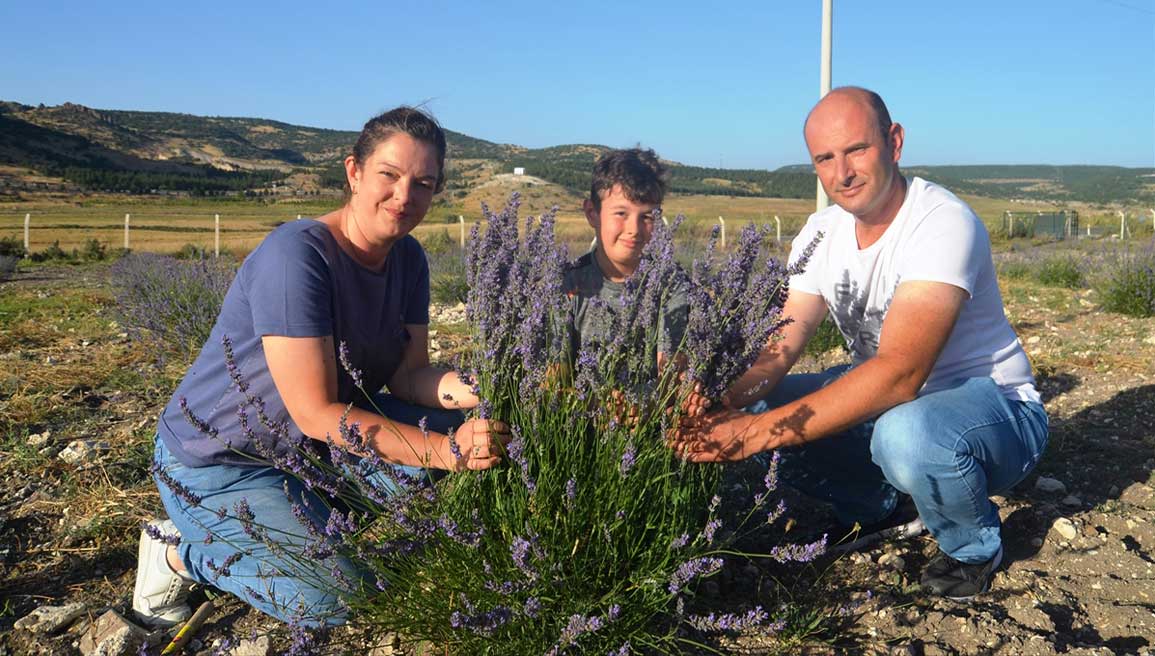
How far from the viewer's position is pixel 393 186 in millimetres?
2391

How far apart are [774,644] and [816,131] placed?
5.55 ft

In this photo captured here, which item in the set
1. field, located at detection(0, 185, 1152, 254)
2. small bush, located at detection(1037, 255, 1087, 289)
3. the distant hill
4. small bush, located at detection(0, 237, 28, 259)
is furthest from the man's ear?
the distant hill

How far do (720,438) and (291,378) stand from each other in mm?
1208

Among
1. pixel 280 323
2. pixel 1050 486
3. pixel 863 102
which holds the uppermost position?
pixel 863 102

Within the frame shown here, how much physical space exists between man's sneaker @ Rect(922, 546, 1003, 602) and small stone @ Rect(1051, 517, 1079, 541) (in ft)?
1.53

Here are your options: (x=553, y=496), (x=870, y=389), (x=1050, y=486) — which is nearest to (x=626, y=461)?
(x=553, y=496)

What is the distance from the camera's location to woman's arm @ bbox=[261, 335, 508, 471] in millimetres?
1888

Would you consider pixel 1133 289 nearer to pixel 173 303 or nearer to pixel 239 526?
pixel 239 526

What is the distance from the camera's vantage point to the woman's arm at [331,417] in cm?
189

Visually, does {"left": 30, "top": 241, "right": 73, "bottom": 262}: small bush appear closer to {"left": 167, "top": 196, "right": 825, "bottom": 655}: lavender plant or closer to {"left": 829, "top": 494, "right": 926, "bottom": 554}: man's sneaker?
{"left": 167, "top": 196, "right": 825, "bottom": 655}: lavender plant

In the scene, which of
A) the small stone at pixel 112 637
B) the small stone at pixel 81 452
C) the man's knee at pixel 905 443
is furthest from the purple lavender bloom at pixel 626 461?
the small stone at pixel 81 452

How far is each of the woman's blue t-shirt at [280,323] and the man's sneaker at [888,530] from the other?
1741 millimetres

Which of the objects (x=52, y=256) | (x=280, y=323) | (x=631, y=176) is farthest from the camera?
(x=52, y=256)

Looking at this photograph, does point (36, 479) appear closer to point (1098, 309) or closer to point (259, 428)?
point (259, 428)
